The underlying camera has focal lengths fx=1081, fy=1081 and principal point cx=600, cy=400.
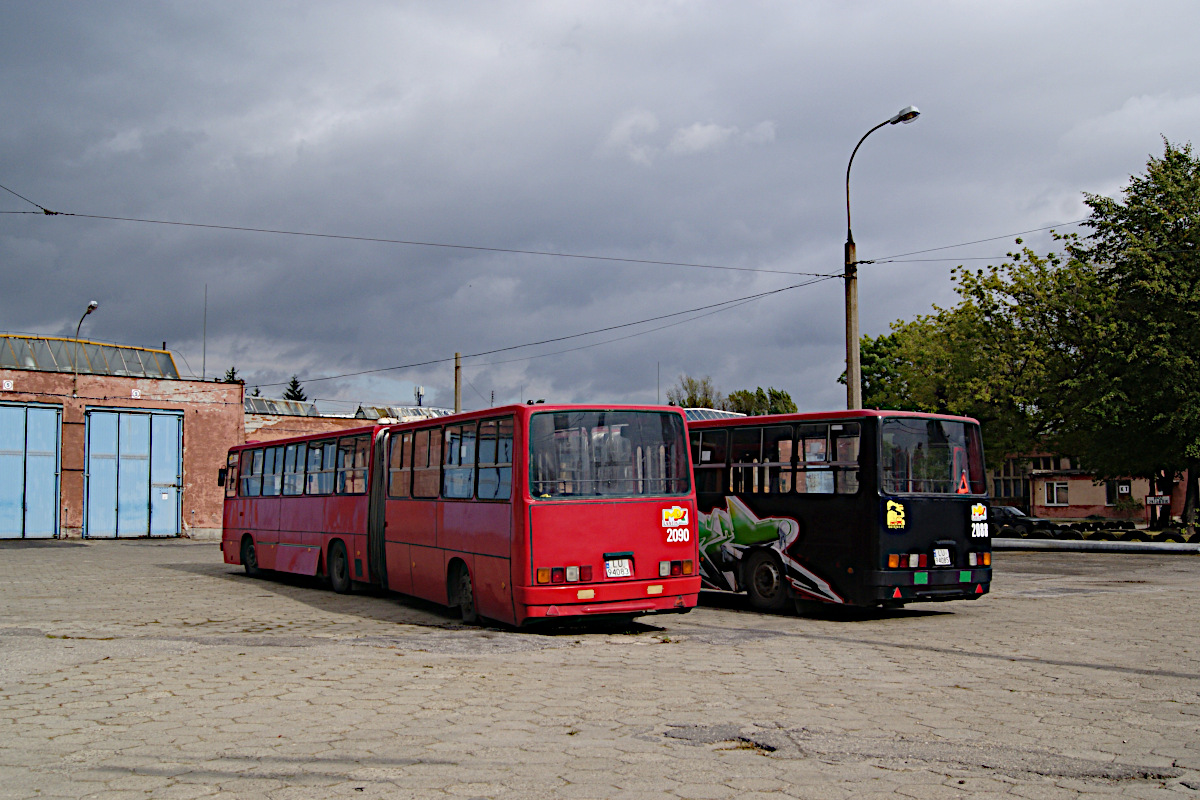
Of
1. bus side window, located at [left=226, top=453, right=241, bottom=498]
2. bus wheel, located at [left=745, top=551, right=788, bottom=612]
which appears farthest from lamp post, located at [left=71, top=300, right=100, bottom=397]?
bus wheel, located at [left=745, top=551, right=788, bottom=612]

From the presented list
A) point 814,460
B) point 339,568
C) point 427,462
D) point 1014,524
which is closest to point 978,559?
point 814,460

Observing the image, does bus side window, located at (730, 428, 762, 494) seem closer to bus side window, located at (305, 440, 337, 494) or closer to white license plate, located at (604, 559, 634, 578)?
white license plate, located at (604, 559, 634, 578)

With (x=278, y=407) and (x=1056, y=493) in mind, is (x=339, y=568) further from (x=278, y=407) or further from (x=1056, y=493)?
(x=1056, y=493)

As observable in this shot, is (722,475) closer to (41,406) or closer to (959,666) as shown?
(959,666)

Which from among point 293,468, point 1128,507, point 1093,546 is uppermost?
point 293,468

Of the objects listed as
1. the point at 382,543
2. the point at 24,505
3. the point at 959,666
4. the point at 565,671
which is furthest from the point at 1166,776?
the point at 24,505

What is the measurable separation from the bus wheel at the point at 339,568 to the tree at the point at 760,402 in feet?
193

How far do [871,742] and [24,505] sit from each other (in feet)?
127

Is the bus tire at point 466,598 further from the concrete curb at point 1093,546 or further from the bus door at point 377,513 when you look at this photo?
the concrete curb at point 1093,546

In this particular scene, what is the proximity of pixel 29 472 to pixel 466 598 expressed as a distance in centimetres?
3128

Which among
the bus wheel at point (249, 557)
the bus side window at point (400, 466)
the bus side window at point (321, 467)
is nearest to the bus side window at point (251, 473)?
the bus wheel at point (249, 557)

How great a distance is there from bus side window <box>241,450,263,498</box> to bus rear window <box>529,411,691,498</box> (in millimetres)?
12016

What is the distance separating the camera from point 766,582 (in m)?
15.5

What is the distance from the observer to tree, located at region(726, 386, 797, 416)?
78.0 meters
